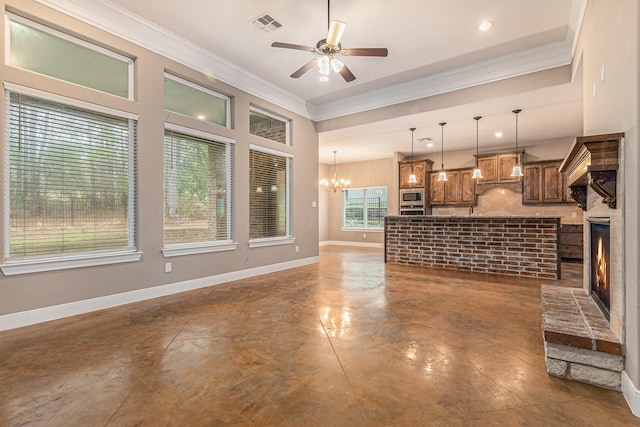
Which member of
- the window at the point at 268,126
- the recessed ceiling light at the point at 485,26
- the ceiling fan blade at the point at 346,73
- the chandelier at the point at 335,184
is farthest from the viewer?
the chandelier at the point at 335,184

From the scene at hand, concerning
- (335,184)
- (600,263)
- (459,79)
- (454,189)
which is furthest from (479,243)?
(335,184)

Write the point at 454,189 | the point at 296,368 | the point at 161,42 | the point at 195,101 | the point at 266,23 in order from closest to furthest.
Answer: the point at 296,368 < the point at 266,23 < the point at 161,42 < the point at 195,101 < the point at 454,189

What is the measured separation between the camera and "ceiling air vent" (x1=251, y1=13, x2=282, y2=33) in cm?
346

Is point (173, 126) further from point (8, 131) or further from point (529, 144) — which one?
point (529, 144)

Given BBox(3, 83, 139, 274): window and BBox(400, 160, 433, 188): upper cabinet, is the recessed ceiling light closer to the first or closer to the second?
BBox(3, 83, 139, 274): window

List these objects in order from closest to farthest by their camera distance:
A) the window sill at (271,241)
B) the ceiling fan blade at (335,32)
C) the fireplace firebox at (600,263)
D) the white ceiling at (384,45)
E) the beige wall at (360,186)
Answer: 1. the fireplace firebox at (600,263)
2. the ceiling fan blade at (335,32)
3. the white ceiling at (384,45)
4. the window sill at (271,241)
5. the beige wall at (360,186)

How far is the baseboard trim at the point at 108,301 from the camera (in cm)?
282

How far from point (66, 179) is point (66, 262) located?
2.81 feet

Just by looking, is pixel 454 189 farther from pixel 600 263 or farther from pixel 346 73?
pixel 600 263

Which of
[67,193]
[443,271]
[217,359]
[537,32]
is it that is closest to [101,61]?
[67,193]

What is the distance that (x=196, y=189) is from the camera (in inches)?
171

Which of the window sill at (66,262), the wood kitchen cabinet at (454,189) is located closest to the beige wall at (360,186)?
the wood kitchen cabinet at (454,189)

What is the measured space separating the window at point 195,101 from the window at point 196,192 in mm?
326

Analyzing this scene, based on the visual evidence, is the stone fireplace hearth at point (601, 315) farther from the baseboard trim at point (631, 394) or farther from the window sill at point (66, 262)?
the window sill at point (66, 262)
